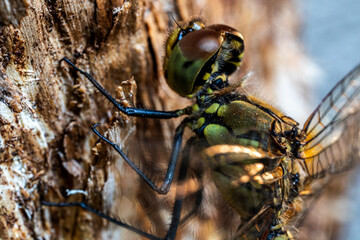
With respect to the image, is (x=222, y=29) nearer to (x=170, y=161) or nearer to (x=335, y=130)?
(x=170, y=161)

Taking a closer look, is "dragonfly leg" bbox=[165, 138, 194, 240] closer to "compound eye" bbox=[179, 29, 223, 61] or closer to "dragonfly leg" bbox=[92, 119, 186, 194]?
"dragonfly leg" bbox=[92, 119, 186, 194]

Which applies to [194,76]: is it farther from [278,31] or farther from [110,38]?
[278,31]

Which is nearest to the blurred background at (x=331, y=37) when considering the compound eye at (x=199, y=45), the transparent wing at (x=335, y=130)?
the transparent wing at (x=335, y=130)

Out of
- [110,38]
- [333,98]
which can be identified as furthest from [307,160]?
[110,38]

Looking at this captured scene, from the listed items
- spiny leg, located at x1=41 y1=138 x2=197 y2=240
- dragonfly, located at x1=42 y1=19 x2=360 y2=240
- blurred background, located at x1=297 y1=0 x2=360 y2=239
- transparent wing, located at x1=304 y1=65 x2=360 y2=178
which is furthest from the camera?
blurred background, located at x1=297 y1=0 x2=360 y2=239

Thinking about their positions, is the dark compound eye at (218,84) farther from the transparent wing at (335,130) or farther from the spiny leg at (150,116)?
the transparent wing at (335,130)

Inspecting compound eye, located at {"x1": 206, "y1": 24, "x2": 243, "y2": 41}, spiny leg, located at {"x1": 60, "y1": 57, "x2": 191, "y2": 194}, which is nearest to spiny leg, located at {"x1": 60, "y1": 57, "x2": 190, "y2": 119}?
spiny leg, located at {"x1": 60, "y1": 57, "x2": 191, "y2": 194}
